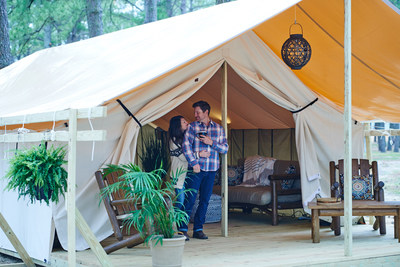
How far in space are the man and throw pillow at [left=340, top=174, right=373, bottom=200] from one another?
158cm

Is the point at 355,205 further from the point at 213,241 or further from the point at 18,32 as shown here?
the point at 18,32

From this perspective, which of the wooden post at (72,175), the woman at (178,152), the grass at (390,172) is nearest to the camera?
the wooden post at (72,175)

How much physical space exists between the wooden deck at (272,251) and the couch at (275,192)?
21.6 inches

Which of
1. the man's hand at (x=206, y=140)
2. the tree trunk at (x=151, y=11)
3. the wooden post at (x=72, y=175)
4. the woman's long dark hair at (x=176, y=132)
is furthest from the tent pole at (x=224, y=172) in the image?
the tree trunk at (x=151, y=11)

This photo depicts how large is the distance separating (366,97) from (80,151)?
3.94 metres

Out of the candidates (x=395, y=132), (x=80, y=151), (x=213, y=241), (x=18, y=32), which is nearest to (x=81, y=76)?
(x=80, y=151)

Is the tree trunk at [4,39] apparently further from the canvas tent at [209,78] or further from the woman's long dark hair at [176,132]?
the woman's long dark hair at [176,132]

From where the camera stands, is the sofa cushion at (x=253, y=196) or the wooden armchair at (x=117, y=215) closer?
the wooden armchair at (x=117, y=215)

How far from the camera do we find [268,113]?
845cm

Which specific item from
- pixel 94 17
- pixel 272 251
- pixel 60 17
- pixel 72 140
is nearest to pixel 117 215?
pixel 72 140

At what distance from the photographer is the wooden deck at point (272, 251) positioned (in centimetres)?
505

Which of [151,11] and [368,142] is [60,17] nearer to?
[151,11]

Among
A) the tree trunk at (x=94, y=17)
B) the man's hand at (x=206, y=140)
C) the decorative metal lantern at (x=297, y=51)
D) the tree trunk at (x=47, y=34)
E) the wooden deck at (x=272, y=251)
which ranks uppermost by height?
the tree trunk at (x=47, y=34)

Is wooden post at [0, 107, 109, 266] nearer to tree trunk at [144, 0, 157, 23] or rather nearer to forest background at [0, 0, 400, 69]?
forest background at [0, 0, 400, 69]
